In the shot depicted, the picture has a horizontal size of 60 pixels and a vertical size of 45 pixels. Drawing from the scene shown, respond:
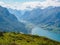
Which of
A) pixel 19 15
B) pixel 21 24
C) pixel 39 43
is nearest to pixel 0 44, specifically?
pixel 39 43

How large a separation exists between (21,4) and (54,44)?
480 cm

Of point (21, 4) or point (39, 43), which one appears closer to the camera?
point (39, 43)

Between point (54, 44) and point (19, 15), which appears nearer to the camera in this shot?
point (54, 44)

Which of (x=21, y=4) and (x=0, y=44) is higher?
(x=21, y=4)

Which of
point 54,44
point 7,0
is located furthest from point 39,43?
point 7,0

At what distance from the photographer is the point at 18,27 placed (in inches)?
723

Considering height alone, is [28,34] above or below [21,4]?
below

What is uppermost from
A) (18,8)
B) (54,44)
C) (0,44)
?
(18,8)

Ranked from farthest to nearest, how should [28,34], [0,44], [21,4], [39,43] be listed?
[21,4] → [28,34] → [39,43] → [0,44]

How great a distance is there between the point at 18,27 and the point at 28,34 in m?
2.81

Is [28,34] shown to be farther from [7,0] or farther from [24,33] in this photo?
[7,0]

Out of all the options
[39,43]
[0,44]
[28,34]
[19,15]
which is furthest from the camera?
[19,15]

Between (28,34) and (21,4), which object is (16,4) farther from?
(28,34)

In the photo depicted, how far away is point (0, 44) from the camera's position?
11180 mm
